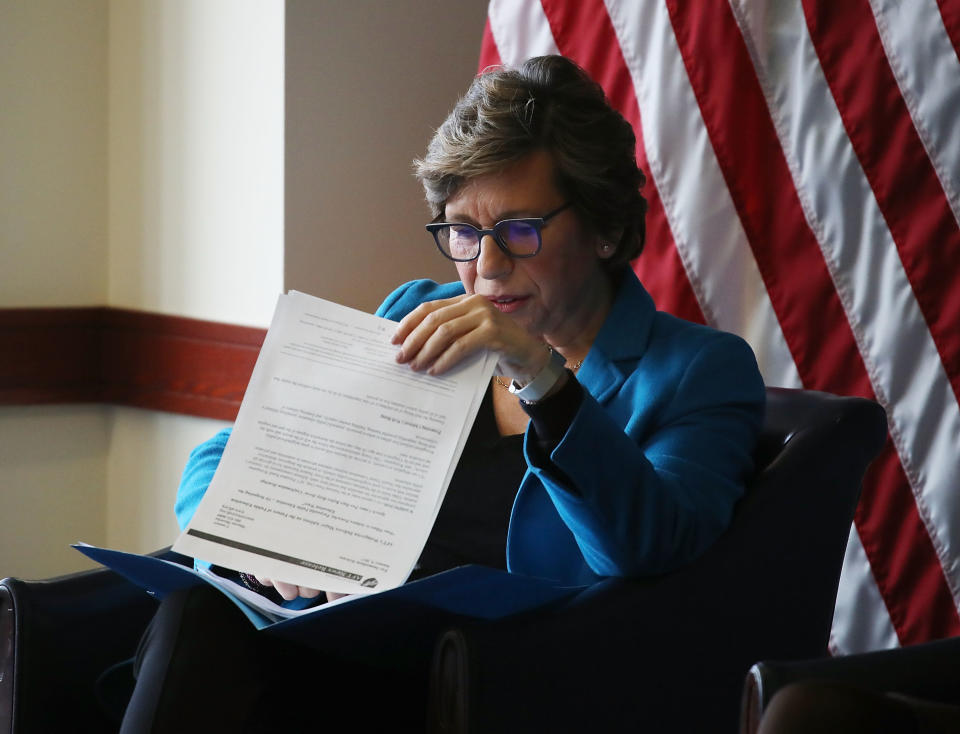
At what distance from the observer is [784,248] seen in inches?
86.4

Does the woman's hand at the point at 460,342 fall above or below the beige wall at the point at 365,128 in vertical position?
below

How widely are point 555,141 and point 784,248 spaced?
66cm

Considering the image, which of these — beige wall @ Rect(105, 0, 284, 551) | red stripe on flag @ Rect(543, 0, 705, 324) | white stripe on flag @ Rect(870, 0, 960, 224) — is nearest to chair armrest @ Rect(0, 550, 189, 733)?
beige wall @ Rect(105, 0, 284, 551)

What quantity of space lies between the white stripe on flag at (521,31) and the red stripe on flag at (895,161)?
1.72 feet

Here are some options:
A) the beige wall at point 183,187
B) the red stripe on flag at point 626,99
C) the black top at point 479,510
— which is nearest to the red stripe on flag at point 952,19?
the red stripe on flag at point 626,99

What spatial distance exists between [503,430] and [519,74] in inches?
20.6

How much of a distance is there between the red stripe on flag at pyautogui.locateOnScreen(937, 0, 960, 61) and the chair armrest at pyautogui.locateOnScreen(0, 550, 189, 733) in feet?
5.03

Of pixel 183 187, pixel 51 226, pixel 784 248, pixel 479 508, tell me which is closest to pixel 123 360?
pixel 51 226

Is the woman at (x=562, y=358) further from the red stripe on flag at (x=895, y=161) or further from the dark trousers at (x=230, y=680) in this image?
the red stripe on flag at (x=895, y=161)

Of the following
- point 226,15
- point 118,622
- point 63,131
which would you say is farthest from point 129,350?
point 118,622

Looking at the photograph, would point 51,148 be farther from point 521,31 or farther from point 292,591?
point 292,591

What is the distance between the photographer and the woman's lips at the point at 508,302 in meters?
1.70

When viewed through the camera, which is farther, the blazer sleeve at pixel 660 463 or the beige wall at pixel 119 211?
the beige wall at pixel 119 211

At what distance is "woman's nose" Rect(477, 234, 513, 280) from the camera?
167 centimetres
